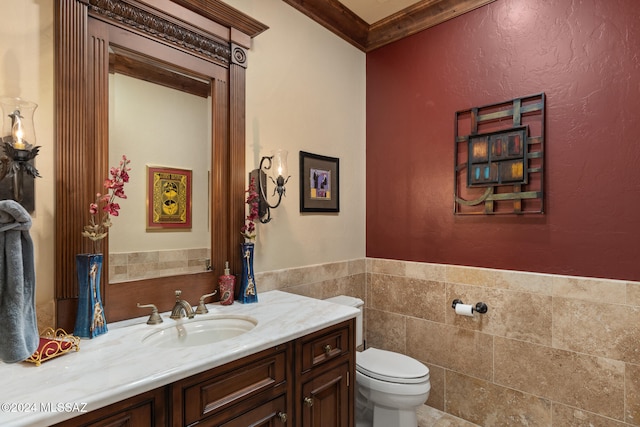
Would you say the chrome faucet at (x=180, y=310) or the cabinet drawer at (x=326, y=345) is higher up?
the chrome faucet at (x=180, y=310)

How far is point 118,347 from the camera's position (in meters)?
1.18

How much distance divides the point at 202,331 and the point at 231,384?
1.41 ft

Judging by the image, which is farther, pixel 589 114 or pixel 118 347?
pixel 589 114

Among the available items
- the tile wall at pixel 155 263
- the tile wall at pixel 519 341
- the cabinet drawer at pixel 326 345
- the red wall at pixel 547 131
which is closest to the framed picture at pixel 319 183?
the red wall at pixel 547 131

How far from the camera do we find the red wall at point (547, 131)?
1.79 meters

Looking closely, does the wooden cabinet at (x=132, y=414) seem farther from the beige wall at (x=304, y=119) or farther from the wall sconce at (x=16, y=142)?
the beige wall at (x=304, y=119)

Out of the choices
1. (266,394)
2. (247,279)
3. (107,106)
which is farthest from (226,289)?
(107,106)

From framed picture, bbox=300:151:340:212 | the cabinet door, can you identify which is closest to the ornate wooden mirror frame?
framed picture, bbox=300:151:340:212

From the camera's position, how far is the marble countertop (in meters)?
0.81

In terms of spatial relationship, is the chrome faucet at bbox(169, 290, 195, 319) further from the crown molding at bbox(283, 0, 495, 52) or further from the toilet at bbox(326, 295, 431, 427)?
the crown molding at bbox(283, 0, 495, 52)

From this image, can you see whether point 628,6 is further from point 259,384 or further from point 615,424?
point 259,384

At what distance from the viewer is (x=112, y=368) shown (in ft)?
3.30

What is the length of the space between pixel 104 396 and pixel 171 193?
1010mm

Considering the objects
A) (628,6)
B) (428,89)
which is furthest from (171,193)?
(628,6)
